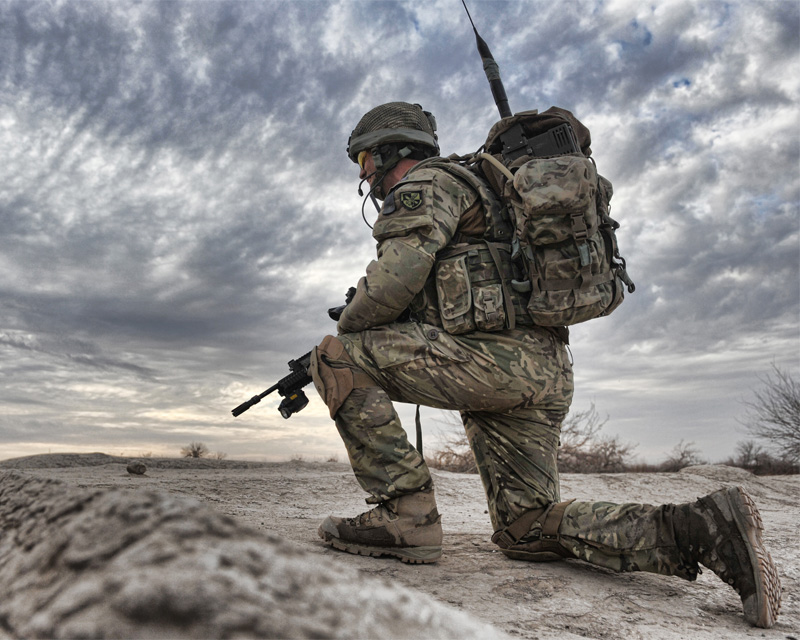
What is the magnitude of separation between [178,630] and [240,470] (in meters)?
6.58

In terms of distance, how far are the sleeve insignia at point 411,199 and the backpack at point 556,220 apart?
0.98ft

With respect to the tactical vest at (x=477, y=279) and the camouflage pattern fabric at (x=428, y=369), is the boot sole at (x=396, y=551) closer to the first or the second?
the camouflage pattern fabric at (x=428, y=369)

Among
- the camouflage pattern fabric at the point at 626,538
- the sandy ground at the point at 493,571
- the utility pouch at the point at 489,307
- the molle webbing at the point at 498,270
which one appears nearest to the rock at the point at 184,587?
the sandy ground at the point at 493,571

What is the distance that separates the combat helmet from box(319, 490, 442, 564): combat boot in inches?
76.4

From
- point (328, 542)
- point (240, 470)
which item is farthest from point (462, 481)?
point (328, 542)

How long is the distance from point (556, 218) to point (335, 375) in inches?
48.7

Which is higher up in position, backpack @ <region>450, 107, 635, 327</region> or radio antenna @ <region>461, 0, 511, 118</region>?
radio antenna @ <region>461, 0, 511, 118</region>

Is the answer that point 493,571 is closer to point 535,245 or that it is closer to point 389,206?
point 535,245

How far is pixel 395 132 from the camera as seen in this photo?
11.8 ft

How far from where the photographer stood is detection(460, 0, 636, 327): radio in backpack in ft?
9.18

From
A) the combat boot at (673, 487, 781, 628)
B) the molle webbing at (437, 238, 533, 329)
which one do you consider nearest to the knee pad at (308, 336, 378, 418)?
the molle webbing at (437, 238, 533, 329)

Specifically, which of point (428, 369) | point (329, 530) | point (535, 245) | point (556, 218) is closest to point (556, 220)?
point (556, 218)

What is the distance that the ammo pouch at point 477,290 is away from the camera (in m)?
2.91

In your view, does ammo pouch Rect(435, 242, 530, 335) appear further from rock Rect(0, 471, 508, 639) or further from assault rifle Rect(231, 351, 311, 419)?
rock Rect(0, 471, 508, 639)
